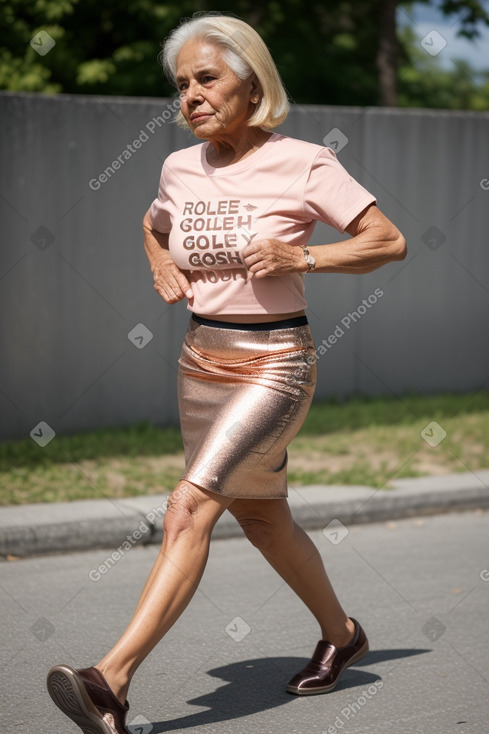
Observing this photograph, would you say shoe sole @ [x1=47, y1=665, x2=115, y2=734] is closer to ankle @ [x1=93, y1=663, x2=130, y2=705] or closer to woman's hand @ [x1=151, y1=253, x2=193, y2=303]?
ankle @ [x1=93, y1=663, x2=130, y2=705]

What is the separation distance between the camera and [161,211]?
145 inches

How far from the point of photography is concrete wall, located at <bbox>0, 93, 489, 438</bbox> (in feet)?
27.5

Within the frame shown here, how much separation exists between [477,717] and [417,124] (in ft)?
25.0

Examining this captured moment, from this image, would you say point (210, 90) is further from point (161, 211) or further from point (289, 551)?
point (289, 551)

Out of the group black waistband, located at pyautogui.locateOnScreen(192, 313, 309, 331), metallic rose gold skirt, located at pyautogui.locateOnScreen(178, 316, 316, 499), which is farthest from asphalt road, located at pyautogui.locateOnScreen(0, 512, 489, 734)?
black waistband, located at pyautogui.locateOnScreen(192, 313, 309, 331)

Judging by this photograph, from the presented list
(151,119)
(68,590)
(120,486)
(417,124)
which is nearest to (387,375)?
(417,124)

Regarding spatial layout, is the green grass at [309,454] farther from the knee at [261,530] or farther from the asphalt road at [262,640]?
the knee at [261,530]

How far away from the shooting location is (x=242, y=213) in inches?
132

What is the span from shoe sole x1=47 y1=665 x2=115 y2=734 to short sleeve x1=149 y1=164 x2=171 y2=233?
1.49m

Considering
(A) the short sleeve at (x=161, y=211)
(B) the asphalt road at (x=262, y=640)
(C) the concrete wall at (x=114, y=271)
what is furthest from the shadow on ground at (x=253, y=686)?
(C) the concrete wall at (x=114, y=271)

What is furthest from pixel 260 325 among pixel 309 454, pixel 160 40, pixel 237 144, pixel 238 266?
pixel 160 40

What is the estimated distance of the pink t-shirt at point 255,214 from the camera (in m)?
3.33

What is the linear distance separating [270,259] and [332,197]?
1.03 feet

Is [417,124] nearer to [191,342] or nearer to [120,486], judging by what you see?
[120,486]
